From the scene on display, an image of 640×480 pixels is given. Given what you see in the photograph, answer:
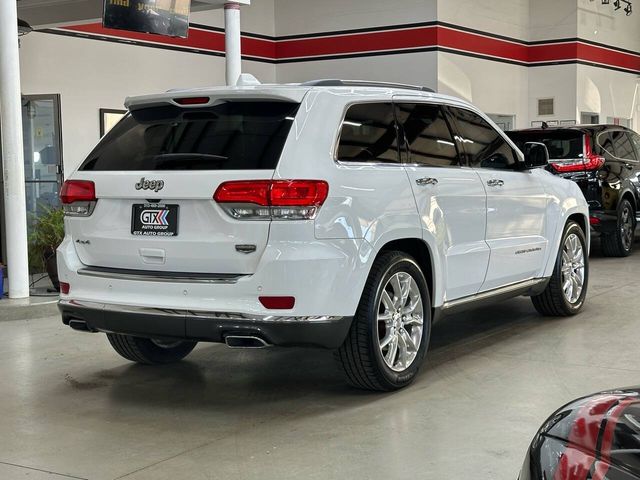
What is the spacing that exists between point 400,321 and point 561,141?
6.58 m

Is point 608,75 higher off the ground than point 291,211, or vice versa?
point 608,75

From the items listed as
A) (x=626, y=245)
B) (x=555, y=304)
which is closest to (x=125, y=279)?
(x=555, y=304)

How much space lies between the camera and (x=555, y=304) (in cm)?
715

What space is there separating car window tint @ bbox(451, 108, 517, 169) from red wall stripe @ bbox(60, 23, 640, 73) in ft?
29.5

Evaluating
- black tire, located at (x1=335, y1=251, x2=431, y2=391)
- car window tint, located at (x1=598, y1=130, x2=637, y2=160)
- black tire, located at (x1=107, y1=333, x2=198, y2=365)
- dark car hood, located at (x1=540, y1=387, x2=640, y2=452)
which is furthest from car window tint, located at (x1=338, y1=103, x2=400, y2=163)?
car window tint, located at (x1=598, y1=130, x2=637, y2=160)

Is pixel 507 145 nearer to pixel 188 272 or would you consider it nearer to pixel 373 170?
pixel 373 170

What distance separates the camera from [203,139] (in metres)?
4.77

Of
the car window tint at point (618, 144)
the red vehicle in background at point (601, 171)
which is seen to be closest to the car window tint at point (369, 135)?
the red vehicle in background at point (601, 171)

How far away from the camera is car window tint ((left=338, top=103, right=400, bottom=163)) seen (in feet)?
15.9

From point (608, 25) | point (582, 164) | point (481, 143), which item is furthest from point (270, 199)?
point (608, 25)

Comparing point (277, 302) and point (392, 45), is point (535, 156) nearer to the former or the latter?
point (277, 302)

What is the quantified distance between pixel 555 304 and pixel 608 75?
15225 mm

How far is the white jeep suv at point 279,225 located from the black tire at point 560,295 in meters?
1.56

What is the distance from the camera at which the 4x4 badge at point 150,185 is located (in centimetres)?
468
